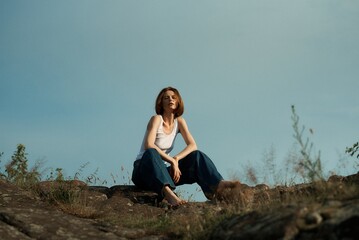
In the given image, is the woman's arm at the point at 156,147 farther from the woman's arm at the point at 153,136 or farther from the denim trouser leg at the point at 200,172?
the denim trouser leg at the point at 200,172

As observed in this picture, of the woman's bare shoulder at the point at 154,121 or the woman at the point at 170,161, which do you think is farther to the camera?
the woman's bare shoulder at the point at 154,121

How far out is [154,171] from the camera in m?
7.31

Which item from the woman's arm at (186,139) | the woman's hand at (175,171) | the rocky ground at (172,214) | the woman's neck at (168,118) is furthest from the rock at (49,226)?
the woman's neck at (168,118)

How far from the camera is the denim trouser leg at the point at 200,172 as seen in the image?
7500mm

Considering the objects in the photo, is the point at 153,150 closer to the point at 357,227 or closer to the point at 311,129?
the point at 311,129

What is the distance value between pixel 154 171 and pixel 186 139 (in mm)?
1005

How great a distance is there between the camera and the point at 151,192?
7949 mm

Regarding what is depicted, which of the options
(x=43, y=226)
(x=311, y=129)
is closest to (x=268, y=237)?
(x=311, y=129)

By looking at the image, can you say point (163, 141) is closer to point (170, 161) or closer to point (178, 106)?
point (170, 161)

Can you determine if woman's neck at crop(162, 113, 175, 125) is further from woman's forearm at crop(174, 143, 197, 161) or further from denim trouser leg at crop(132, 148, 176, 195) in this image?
denim trouser leg at crop(132, 148, 176, 195)

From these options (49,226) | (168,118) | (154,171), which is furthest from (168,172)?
(49,226)

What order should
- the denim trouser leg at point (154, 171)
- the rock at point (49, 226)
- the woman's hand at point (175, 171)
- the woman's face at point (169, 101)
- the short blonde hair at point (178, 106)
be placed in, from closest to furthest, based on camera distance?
the rock at point (49, 226), the denim trouser leg at point (154, 171), the woman's hand at point (175, 171), the woman's face at point (169, 101), the short blonde hair at point (178, 106)

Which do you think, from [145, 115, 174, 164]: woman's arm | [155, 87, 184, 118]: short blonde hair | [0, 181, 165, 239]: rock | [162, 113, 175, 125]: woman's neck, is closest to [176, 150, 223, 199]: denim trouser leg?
[145, 115, 174, 164]: woman's arm

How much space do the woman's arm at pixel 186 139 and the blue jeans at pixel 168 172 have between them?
95 mm
